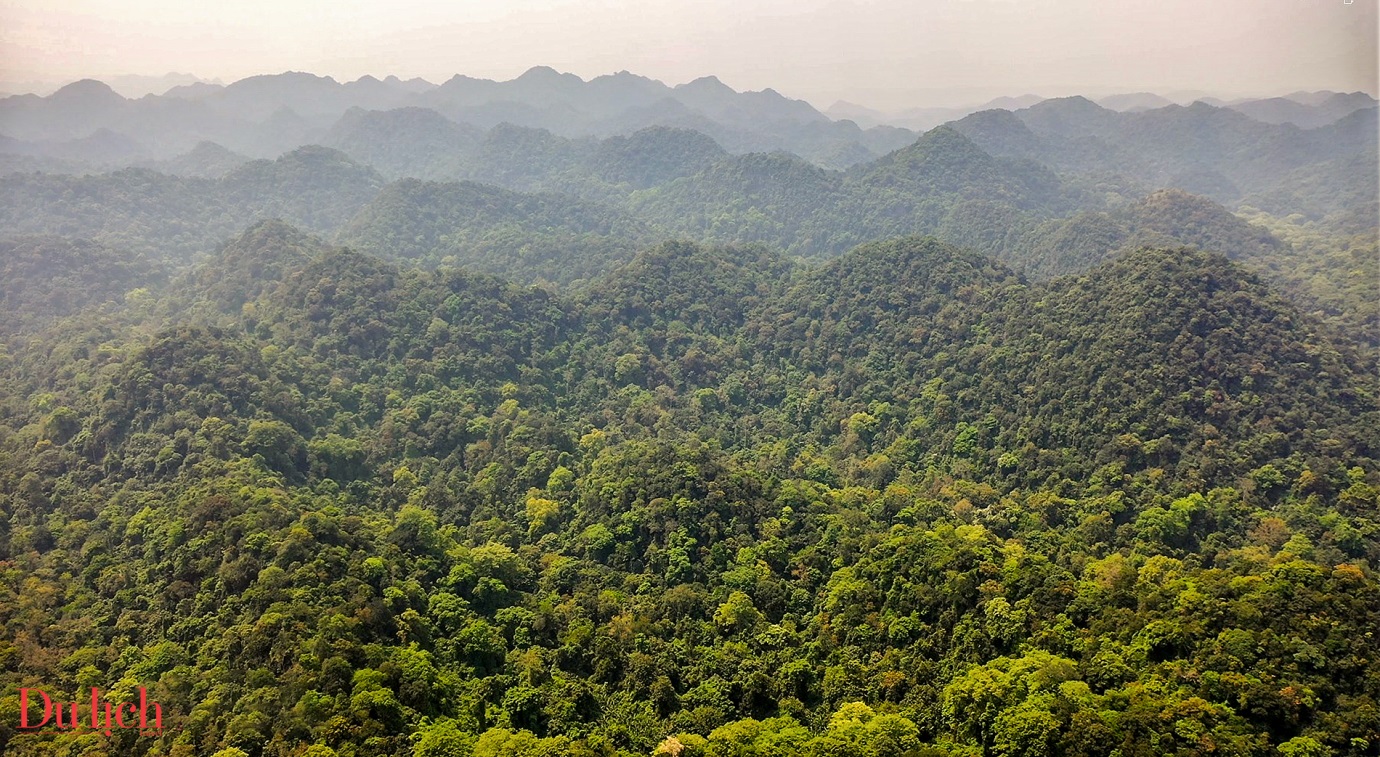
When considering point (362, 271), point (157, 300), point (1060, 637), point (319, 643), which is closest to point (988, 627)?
point (1060, 637)

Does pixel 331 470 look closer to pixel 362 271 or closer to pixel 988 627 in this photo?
pixel 362 271

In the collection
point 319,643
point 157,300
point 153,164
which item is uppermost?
point 153,164

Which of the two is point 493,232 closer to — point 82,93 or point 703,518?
point 703,518

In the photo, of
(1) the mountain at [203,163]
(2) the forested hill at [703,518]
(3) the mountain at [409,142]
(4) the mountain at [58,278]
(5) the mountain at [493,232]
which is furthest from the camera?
(3) the mountain at [409,142]

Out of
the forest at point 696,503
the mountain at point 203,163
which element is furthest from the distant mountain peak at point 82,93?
the forest at point 696,503

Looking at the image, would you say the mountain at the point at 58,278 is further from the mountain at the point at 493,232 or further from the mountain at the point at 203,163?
the mountain at the point at 203,163

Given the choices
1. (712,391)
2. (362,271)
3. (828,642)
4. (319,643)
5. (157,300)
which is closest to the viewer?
(319,643)
